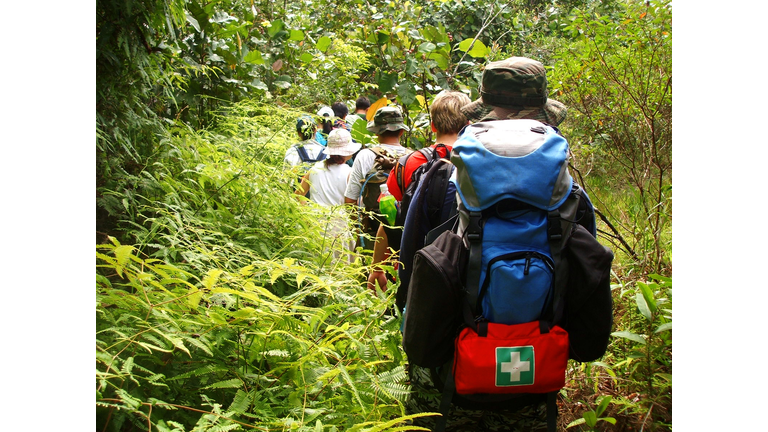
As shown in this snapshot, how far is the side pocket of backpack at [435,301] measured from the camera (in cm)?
190

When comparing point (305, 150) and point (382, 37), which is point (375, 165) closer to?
point (305, 150)

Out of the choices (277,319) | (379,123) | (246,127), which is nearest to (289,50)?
(246,127)

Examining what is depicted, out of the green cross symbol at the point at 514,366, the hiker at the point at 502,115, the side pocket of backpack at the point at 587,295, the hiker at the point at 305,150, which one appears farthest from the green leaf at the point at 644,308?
the hiker at the point at 305,150

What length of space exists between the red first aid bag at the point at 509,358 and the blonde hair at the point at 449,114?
1.71 m

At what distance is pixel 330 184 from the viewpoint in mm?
5910

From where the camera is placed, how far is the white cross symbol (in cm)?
187

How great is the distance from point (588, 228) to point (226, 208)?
105 inches

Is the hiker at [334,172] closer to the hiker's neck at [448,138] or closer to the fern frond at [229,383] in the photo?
the hiker's neck at [448,138]

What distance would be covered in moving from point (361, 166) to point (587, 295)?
11.2ft

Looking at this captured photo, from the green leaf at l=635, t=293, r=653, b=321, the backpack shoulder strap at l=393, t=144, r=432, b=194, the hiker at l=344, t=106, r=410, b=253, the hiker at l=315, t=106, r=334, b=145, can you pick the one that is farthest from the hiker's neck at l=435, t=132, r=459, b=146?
the hiker at l=315, t=106, r=334, b=145

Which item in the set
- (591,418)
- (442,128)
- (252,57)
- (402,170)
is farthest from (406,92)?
(591,418)

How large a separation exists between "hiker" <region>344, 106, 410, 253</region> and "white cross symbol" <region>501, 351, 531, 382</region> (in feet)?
9.50

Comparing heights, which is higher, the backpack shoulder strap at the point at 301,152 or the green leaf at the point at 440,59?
the green leaf at the point at 440,59

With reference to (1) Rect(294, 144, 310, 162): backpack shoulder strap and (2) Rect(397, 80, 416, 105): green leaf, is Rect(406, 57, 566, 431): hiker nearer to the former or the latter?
(2) Rect(397, 80, 416, 105): green leaf
